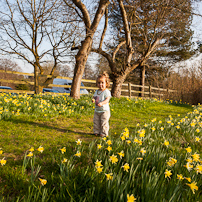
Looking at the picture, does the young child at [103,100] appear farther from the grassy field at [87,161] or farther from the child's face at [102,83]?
the grassy field at [87,161]

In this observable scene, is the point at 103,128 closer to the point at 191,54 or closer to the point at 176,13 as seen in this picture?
the point at 176,13

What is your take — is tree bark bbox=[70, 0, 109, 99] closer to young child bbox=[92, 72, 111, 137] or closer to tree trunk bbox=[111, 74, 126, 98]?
tree trunk bbox=[111, 74, 126, 98]

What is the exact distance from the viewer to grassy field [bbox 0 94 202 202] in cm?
138

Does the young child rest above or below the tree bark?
below

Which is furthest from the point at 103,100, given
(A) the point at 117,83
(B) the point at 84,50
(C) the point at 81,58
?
(A) the point at 117,83

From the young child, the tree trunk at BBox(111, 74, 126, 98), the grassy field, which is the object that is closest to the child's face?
the young child

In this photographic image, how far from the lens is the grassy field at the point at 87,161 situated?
4.54ft

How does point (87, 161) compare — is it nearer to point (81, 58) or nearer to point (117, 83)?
point (81, 58)

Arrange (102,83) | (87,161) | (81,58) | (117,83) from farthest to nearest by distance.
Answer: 1. (117,83)
2. (81,58)
3. (102,83)
4. (87,161)

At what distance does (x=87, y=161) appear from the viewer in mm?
2045

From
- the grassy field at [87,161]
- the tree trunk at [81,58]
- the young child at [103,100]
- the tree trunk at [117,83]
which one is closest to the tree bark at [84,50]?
the tree trunk at [81,58]

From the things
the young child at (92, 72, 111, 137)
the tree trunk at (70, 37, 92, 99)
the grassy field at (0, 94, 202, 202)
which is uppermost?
the tree trunk at (70, 37, 92, 99)

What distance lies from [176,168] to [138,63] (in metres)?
8.89

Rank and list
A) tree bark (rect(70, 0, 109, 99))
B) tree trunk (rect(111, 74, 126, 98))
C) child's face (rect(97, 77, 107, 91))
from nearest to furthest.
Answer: child's face (rect(97, 77, 107, 91)) → tree bark (rect(70, 0, 109, 99)) → tree trunk (rect(111, 74, 126, 98))
